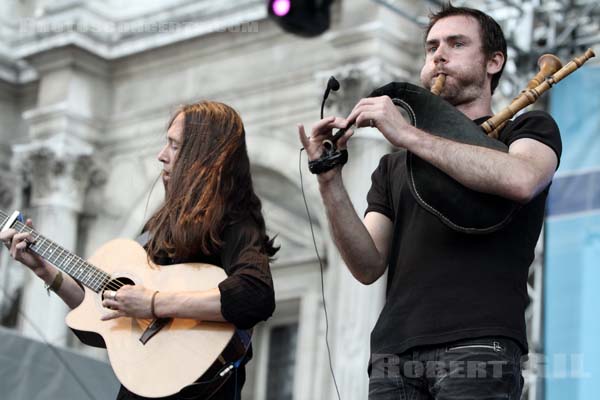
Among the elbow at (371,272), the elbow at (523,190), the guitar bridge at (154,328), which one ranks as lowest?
the guitar bridge at (154,328)

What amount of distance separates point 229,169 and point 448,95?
2.77 ft

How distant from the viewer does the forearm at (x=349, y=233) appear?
3.70 metres

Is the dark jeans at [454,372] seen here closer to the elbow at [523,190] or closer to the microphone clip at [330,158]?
the elbow at [523,190]

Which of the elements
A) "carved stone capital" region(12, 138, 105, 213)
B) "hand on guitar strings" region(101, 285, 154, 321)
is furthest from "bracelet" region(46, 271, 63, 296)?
"carved stone capital" region(12, 138, 105, 213)

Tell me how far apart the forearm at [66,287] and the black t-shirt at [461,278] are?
123 cm

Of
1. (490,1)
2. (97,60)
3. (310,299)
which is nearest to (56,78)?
(97,60)

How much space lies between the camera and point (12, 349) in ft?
21.9

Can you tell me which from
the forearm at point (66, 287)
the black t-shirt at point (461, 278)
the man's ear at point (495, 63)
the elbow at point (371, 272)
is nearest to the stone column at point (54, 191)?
the forearm at point (66, 287)

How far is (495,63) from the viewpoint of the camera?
390cm

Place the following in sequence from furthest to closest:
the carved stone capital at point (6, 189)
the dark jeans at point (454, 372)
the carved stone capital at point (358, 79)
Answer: the carved stone capital at point (6, 189) < the carved stone capital at point (358, 79) < the dark jeans at point (454, 372)

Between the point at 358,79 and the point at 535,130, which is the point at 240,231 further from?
the point at 358,79

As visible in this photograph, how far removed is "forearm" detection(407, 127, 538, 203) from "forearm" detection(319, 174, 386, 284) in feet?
1.01

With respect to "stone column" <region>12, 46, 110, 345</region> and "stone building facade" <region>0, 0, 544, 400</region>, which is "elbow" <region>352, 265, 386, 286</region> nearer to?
"stone building facade" <region>0, 0, 544, 400</region>

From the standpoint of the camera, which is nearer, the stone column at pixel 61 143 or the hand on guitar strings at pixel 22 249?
the hand on guitar strings at pixel 22 249
